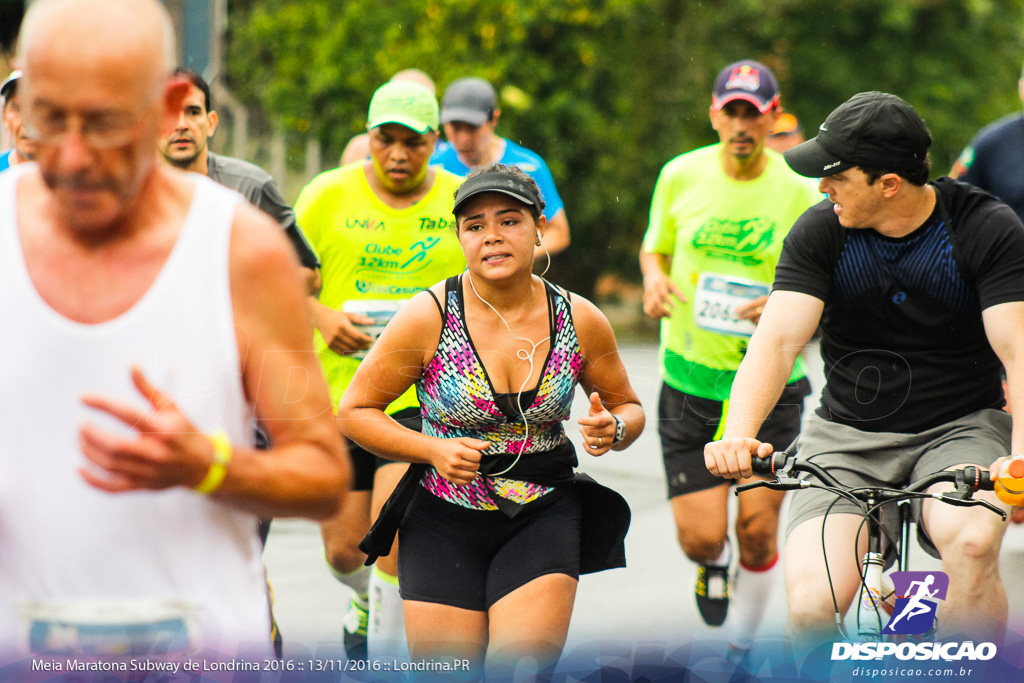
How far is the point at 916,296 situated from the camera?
3.38m

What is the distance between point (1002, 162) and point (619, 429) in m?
2.91

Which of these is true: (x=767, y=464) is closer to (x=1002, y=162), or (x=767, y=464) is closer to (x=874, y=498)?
(x=874, y=498)

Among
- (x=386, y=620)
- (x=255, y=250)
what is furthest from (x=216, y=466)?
(x=386, y=620)

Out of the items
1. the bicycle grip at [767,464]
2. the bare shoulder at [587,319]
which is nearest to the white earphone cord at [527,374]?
the bare shoulder at [587,319]

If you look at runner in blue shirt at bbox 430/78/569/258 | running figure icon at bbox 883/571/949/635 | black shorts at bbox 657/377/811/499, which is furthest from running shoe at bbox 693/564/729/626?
running figure icon at bbox 883/571/949/635

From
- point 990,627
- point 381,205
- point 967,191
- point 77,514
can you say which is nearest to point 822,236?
point 967,191

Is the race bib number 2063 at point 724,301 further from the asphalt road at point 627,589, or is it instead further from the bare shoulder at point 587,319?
the bare shoulder at point 587,319

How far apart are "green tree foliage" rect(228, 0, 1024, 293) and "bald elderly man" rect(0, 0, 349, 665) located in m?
8.07

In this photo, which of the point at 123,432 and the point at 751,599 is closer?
the point at 123,432

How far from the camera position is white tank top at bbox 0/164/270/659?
6.10ft

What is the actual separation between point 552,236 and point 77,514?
142 inches

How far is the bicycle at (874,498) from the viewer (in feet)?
10.0

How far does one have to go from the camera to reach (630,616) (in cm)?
544

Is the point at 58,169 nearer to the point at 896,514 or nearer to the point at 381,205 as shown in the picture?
the point at 896,514
